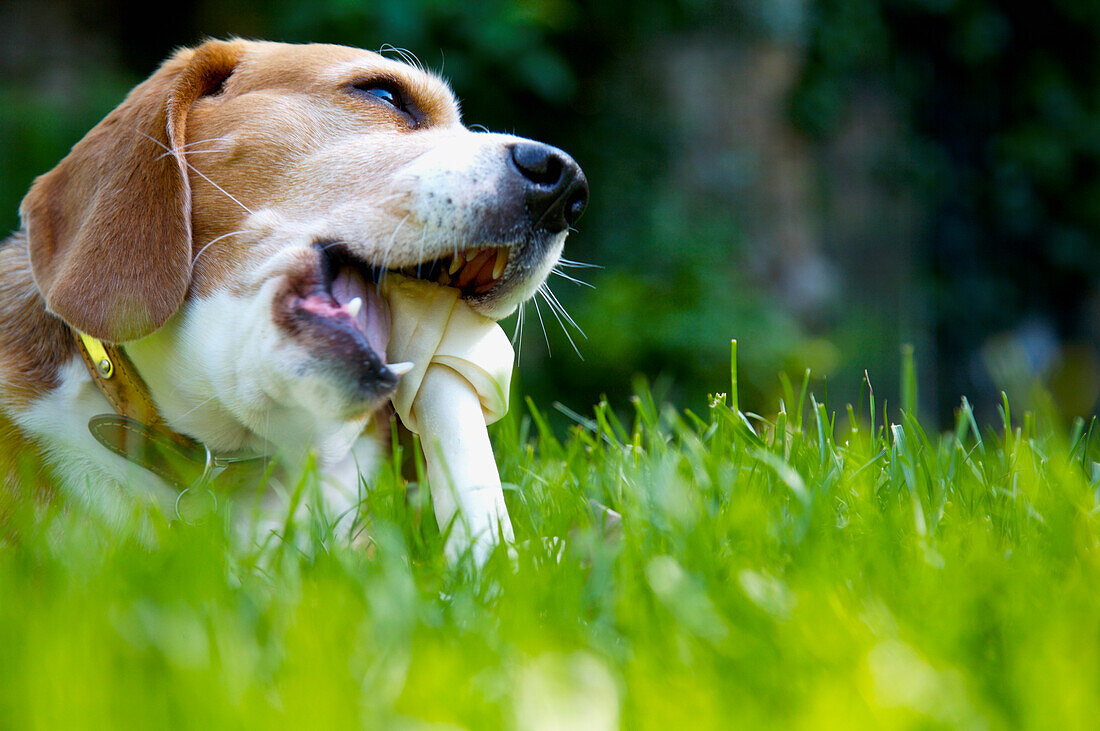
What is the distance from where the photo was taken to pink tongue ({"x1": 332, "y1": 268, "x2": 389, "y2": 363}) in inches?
75.9

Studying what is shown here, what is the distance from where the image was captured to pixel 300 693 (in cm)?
99

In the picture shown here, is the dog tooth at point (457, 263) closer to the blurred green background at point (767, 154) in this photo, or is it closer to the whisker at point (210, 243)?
the whisker at point (210, 243)

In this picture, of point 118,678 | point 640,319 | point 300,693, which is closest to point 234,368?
point 118,678

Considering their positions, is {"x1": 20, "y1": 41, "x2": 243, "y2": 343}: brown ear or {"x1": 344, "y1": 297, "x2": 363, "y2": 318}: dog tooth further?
{"x1": 20, "y1": 41, "x2": 243, "y2": 343}: brown ear

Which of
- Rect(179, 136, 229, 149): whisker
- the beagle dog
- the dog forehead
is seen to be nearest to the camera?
the beagle dog

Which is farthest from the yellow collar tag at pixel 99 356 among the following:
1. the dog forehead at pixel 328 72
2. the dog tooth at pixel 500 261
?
the dog tooth at pixel 500 261

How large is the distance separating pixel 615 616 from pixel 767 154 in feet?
18.2

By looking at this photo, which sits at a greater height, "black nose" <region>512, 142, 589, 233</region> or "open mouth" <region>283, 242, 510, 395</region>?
"black nose" <region>512, 142, 589, 233</region>

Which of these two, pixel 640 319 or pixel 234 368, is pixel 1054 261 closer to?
pixel 640 319

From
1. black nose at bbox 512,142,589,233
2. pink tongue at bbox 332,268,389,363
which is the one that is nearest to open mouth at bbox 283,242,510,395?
A: pink tongue at bbox 332,268,389,363

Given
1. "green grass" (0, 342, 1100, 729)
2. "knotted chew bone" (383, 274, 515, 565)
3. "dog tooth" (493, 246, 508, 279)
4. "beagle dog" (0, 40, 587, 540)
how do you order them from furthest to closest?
"dog tooth" (493, 246, 508, 279) → "beagle dog" (0, 40, 587, 540) → "knotted chew bone" (383, 274, 515, 565) → "green grass" (0, 342, 1100, 729)

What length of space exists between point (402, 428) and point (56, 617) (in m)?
1.20

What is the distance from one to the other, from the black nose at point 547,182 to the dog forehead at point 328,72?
0.56 metres

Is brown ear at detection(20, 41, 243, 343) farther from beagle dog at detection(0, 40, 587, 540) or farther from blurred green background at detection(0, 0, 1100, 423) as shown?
blurred green background at detection(0, 0, 1100, 423)
